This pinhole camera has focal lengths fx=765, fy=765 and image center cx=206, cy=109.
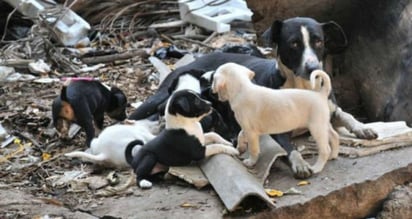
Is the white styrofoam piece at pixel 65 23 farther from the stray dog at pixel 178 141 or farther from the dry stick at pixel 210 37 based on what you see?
the stray dog at pixel 178 141

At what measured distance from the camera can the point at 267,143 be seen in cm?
383

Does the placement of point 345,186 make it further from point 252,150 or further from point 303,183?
point 252,150

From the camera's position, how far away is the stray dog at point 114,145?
12.9 ft

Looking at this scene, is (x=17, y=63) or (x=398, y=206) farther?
(x=17, y=63)

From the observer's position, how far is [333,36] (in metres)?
4.15

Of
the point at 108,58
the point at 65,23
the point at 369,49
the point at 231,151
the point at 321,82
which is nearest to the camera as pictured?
the point at 321,82

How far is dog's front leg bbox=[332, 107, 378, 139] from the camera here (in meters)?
3.89

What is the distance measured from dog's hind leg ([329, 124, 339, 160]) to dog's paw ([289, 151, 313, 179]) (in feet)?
0.54

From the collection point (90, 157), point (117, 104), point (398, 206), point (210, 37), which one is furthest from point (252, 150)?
point (210, 37)

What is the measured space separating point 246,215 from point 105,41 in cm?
386

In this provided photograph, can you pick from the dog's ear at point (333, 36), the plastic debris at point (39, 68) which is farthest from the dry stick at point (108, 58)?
the dog's ear at point (333, 36)

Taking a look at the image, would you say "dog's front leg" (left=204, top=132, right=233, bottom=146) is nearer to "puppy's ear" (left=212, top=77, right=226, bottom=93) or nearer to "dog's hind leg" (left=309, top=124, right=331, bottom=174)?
"puppy's ear" (left=212, top=77, right=226, bottom=93)

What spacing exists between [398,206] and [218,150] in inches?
35.0

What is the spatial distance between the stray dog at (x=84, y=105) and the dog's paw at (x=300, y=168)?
4.35 feet
